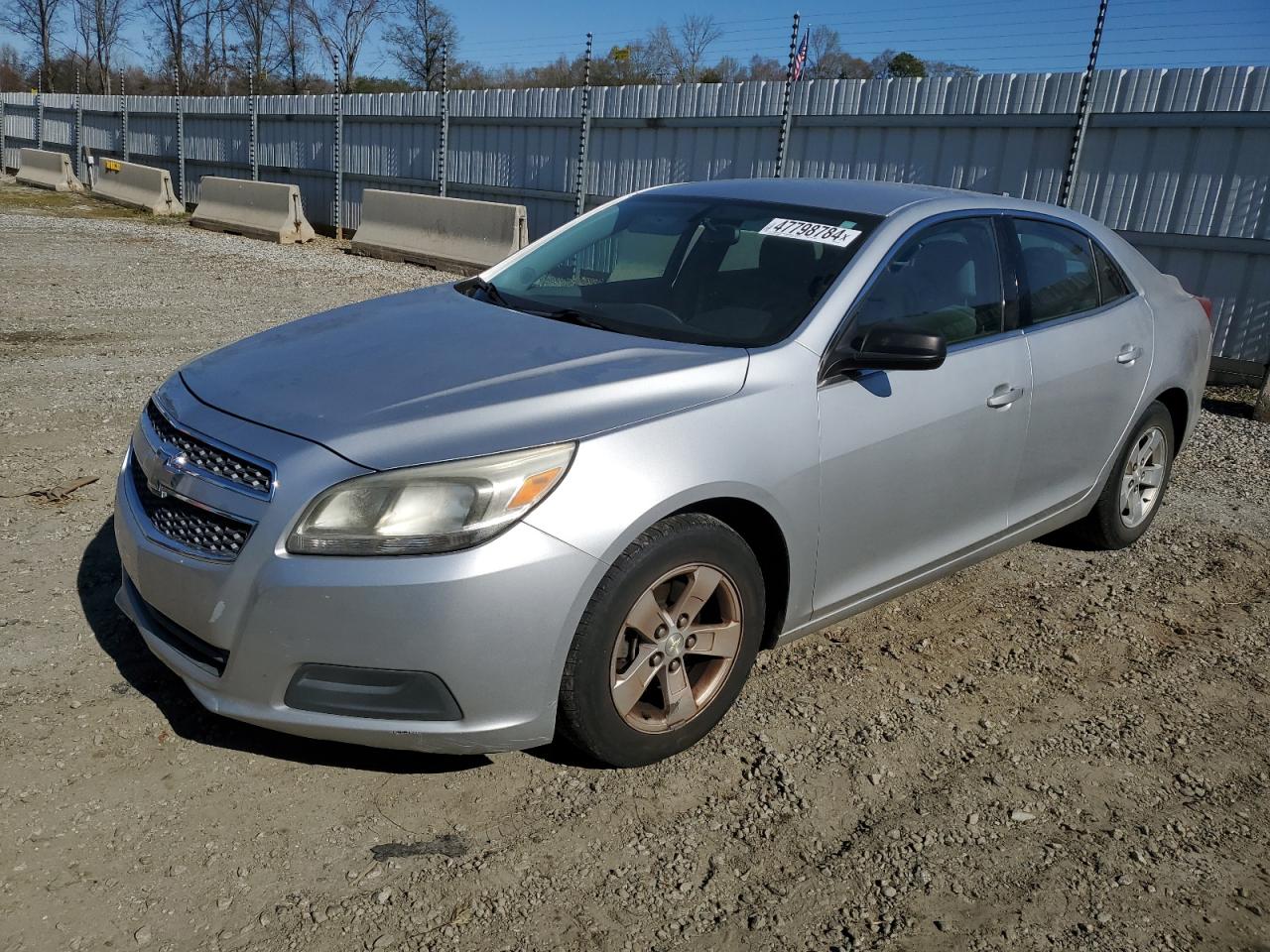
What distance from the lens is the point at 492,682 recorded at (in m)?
2.62

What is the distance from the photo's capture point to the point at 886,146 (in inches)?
444

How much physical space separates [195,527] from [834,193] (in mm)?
2587

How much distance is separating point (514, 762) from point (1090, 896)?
5.14 feet

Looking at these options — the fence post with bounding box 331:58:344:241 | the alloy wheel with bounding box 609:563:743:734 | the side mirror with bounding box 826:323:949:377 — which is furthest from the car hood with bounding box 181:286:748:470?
the fence post with bounding box 331:58:344:241

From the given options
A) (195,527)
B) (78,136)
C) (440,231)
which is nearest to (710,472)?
(195,527)

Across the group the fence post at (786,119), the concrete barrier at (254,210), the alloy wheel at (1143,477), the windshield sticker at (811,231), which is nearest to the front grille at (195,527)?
the windshield sticker at (811,231)

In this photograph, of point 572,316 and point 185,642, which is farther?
point 572,316

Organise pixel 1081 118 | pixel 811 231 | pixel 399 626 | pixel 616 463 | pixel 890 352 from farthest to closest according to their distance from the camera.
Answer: pixel 1081 118, pixel 811 231, pixel 890 352, pixel 616 463, pixel 399 626

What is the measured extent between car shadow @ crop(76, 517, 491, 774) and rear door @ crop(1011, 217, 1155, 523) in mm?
2434

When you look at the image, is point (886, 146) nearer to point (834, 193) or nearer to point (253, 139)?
point (834, 193)

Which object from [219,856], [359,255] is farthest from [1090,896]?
[359,255]

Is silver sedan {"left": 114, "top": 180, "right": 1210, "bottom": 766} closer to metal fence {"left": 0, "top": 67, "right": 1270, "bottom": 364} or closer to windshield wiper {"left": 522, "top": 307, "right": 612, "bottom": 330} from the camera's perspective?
windshield wiper {"left": 522, "top": 307, "right": 612, "bottom": 330}

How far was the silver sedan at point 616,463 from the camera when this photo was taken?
8.45ft

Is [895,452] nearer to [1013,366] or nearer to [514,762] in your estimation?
[1013,366]
